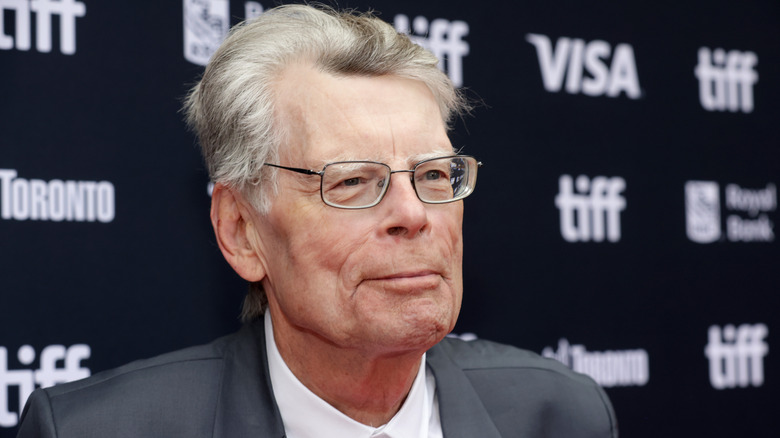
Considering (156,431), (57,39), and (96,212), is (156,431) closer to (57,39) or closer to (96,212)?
(96,212)

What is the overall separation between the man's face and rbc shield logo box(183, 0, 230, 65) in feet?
1.89

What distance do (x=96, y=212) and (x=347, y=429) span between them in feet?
2.67

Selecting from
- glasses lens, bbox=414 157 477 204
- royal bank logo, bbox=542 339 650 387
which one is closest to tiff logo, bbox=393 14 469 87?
glasses lens, bbox=414 157 477 204

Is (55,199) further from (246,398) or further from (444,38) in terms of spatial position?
(444,38)

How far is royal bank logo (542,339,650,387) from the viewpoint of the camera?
228 cm

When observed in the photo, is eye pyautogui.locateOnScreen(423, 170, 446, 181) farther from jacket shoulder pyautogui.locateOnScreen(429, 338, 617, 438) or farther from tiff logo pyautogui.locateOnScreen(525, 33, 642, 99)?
tiff logo pyautogui.locateOnScreen(525, 33, 642, 99)

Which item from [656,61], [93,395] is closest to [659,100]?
[656,61]

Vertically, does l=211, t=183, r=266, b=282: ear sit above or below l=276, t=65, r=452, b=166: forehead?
below

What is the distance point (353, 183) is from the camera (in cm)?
135

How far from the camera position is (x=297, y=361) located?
1489 mm

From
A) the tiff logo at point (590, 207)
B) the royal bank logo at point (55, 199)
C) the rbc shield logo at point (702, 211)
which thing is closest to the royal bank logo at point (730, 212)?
the rbc shield logo at point (702, 211)

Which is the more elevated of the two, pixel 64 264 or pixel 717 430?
pixel 64 264

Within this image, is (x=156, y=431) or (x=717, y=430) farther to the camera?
(x=717, y=430)

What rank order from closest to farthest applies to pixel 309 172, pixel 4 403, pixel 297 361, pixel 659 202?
pixel 309 172, pixel 297 361, pixel 4 403, pixel 659 202
